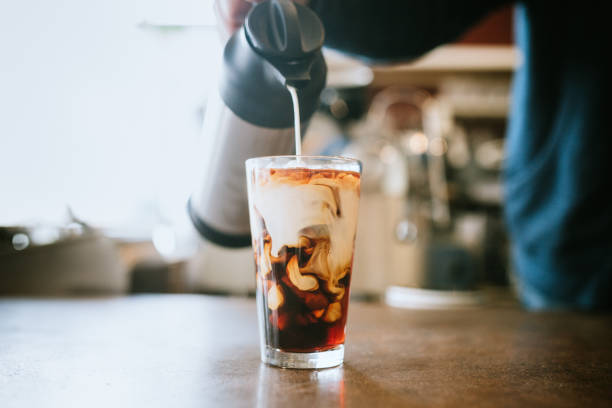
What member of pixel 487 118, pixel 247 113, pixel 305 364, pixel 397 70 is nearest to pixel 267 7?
pixel 247 113

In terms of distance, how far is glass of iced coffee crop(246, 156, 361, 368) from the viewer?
0.44 meters

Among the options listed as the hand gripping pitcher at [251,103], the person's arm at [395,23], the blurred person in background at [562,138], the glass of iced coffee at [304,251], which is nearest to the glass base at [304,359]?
the glass of iced coffee at [304,251]

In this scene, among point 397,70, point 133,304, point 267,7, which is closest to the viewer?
point 267,7

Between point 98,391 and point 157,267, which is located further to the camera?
point 157,267

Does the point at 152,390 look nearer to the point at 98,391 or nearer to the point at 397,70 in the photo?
the point at 98,391

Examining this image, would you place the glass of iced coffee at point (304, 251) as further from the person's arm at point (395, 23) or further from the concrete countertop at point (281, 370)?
the person's arm at point (395, 23)

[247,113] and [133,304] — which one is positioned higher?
[247,113]

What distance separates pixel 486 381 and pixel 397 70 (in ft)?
8.43

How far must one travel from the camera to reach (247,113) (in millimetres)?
551

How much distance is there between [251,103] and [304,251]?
18 centimetres

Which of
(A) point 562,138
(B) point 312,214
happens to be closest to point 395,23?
(A) point 562,138

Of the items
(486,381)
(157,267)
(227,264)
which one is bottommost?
(227,264)

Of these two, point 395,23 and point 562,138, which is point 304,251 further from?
point 562,138

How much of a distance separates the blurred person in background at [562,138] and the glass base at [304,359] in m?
0.67
